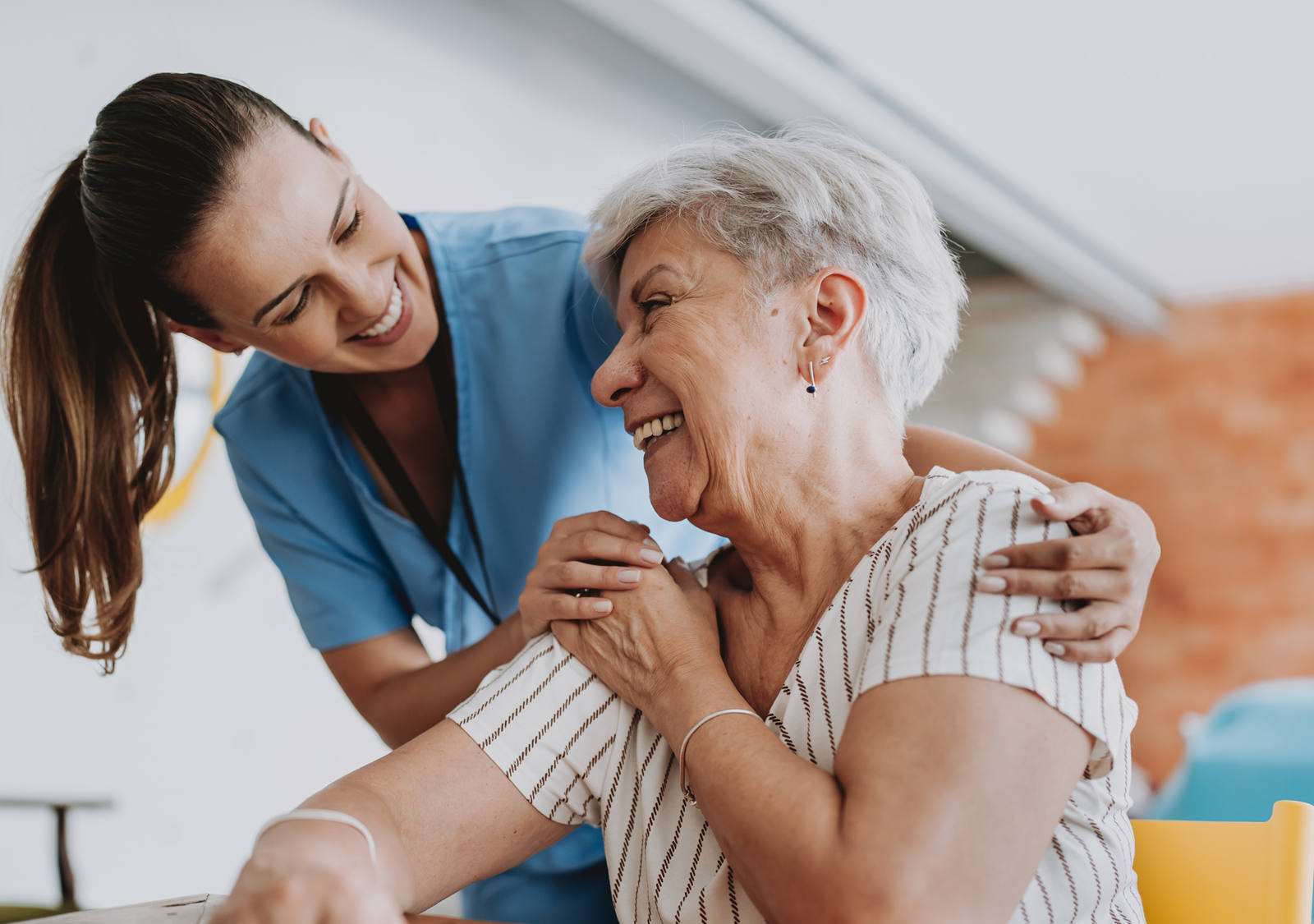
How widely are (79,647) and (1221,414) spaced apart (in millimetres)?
7408

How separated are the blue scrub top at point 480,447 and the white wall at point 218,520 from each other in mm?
1202

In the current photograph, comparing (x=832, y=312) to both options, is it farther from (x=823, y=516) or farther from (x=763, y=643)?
(x=763, y=643)

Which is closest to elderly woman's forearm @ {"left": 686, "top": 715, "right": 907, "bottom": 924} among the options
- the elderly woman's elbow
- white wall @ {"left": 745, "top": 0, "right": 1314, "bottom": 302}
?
the elderly woman's elbow

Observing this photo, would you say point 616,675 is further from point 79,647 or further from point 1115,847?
point 79,647

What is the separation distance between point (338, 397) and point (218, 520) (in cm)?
171

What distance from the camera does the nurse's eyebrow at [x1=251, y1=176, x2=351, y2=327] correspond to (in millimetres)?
1300

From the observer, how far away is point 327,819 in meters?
1.06

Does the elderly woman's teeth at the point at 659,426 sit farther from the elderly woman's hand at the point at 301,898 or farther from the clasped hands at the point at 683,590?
the elderly woman's hand at the point at 301,898

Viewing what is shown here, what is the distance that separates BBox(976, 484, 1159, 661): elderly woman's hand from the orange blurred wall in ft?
22.3

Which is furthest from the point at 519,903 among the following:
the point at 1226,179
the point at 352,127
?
the point at 1226,179

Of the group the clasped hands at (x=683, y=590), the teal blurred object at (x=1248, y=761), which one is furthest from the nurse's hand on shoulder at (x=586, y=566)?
the teal blurred object at (x=1248, y=761)

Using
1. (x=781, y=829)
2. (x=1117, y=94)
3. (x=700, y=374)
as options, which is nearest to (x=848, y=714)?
(x=781, y=829)

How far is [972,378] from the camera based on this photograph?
22.4ft

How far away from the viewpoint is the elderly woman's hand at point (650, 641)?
1.19m
